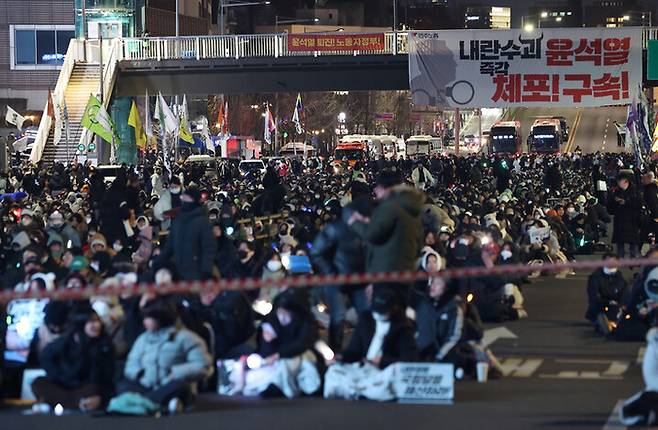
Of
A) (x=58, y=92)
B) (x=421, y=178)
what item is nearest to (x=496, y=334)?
(x=421, y=178)

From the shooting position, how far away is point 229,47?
54469 millimetres

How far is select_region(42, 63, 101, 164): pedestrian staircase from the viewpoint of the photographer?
6184 centimetres

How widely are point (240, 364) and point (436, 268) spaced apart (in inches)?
134

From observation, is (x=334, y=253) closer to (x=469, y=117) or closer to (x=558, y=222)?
(x=558, y=222)

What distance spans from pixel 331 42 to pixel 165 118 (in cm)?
741

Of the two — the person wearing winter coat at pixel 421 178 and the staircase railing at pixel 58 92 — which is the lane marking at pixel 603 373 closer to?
the person wearing winter coat at pixel 421 178

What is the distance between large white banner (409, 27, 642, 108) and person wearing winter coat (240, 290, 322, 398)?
113 ft

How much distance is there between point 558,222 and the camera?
1166 inches

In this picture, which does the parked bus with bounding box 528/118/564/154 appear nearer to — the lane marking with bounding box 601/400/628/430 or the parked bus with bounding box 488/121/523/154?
the parked bus with bounding box 488/121/523/154

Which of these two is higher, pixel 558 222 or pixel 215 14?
pixel 215 14

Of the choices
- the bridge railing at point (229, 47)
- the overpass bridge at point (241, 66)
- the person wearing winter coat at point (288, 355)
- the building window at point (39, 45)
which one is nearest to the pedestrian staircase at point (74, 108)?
the overpass bridge at point (241, 66)

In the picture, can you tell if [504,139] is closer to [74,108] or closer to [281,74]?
[74,108]

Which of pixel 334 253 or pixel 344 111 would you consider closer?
pixel 334 253

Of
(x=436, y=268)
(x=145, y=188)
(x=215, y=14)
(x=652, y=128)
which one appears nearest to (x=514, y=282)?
(x=436, y=268)
